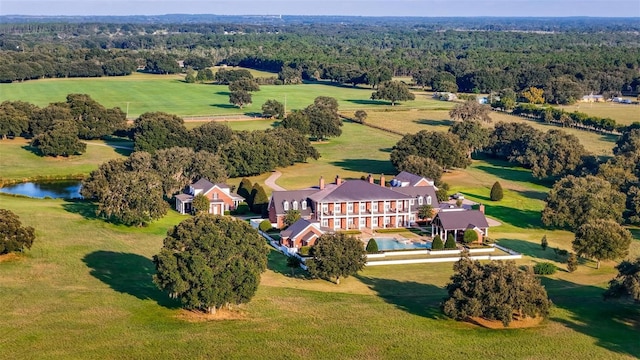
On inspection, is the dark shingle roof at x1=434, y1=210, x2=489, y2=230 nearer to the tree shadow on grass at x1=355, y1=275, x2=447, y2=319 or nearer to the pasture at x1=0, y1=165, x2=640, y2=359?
the pasture at x1=0, y1=165, x2=640, y2=359

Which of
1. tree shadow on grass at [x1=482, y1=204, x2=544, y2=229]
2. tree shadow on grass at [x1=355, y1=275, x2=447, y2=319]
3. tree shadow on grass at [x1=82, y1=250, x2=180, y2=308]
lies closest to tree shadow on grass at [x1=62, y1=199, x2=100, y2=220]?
tree shadow on grass at [x1=82, y1=250, x2=180, y2=308]

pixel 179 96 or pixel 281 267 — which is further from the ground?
pixel 281 267

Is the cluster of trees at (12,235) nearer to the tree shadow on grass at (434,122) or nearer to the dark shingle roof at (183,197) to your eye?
the dark shingle roof at (183,197)

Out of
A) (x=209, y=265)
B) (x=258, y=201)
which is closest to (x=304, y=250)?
(x=209, y=265)

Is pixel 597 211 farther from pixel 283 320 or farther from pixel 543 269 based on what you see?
pixel 283 320

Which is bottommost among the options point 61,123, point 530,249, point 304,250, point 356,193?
point 530,249

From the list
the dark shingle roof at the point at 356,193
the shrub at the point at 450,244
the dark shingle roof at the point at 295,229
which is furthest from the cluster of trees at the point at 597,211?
the dark shingle roof at the point at 295,229
